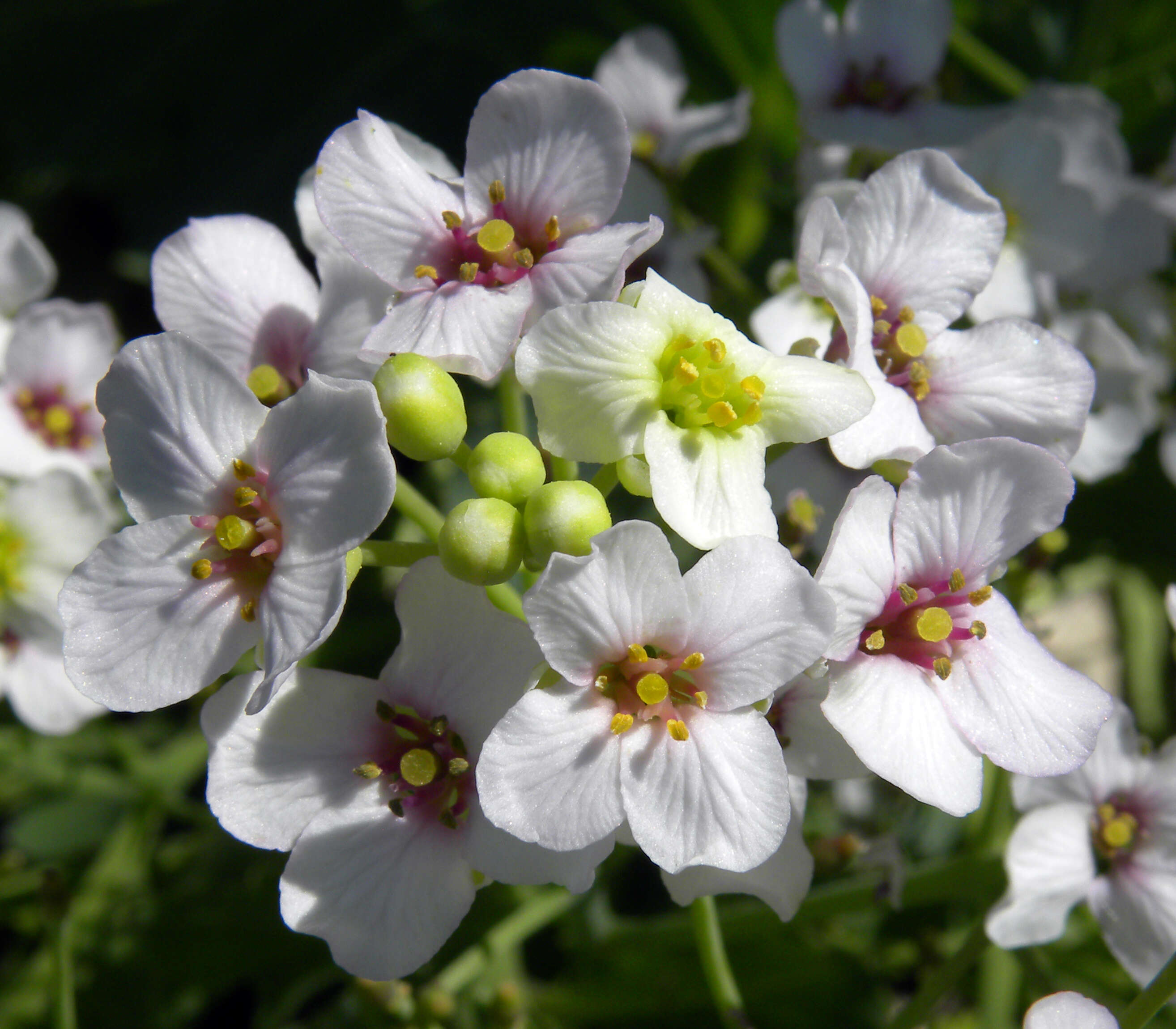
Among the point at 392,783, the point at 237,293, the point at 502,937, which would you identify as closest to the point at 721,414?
the point at 392,783

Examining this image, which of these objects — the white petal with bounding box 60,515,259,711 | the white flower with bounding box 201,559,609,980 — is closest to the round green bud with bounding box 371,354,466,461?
the white flower with bounding box 201,559,609,980

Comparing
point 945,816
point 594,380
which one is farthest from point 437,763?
point 945,816

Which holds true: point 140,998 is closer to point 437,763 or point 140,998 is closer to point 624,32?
point 437,763

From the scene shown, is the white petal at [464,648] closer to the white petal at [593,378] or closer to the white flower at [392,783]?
the white flower at [392,783]

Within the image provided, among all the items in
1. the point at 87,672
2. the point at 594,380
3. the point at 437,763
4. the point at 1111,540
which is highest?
the point at 594,380

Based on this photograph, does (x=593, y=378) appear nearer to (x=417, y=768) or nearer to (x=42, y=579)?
(x=417, y=768)
